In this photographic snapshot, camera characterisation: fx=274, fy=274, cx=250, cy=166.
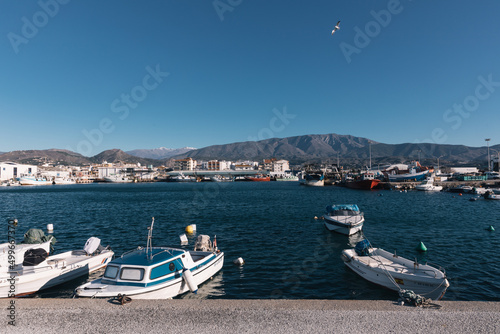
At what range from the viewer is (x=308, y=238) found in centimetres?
2659

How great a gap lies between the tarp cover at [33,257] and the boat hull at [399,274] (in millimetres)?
18417

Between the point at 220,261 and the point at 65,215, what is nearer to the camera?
the point at 220,261

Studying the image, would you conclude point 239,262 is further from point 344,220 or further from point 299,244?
point 344,220

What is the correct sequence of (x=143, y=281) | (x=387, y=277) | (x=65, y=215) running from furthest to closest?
(x=65, y=215) → (x=387, y=277) → (x=143, y=281)

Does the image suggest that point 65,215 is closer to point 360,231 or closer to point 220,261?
point 220,261

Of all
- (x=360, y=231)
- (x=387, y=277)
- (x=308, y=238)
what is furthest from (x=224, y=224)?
(x=387, y=277)

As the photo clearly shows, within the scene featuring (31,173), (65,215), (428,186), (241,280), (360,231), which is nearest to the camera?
(241,280)

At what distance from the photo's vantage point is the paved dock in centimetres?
756

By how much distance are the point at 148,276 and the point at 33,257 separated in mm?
8289

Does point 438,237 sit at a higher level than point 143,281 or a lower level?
lower

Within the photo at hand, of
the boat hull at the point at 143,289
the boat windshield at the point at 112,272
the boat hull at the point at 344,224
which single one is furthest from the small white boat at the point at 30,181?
the boat windshield at the point at 112,272

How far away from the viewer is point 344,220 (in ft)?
93.4

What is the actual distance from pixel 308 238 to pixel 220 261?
Result: 1192 centimetres

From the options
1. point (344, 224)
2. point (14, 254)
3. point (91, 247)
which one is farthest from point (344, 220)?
point (14, 254)
